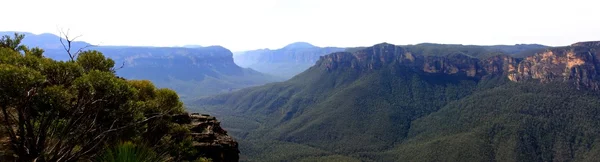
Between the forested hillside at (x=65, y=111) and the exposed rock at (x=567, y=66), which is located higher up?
the forested hillside at (x=65, y=111)

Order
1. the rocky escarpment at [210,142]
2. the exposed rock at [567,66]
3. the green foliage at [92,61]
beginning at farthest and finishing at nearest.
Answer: the exposed rock at [567,66] < the rocky escarpment at [210,142] < the green foliage at [92,61]

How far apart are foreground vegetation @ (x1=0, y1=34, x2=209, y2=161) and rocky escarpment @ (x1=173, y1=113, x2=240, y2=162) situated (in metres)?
7.73

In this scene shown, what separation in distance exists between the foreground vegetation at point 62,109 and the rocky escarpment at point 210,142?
25.4 feet

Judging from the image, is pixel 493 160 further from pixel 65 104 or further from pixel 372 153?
pixel 65 104

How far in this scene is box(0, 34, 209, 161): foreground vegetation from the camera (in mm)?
9047

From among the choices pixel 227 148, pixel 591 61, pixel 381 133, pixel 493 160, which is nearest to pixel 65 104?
pixel 227 148

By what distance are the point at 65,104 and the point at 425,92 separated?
196 m

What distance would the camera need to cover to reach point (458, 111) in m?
158

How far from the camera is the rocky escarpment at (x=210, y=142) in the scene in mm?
Result: 21408

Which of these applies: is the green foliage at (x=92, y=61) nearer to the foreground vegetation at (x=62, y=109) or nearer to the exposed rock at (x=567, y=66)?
the foreground vegetation at (x=62, y=109)

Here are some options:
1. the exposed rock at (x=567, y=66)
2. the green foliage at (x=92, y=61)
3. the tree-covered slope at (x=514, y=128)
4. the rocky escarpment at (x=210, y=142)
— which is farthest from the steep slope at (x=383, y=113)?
the green foliage at (x=92, y=61)

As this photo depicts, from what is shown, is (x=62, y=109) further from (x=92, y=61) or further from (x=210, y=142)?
Result: (x=210, y=142)

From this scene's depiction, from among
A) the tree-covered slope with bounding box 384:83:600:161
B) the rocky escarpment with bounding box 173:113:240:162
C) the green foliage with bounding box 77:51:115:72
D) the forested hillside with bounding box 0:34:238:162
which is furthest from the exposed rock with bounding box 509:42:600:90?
the green foliage with bounding box 77:51:115:72

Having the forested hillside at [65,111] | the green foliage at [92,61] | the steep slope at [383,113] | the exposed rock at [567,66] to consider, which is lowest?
the steep slope at [383,113]
